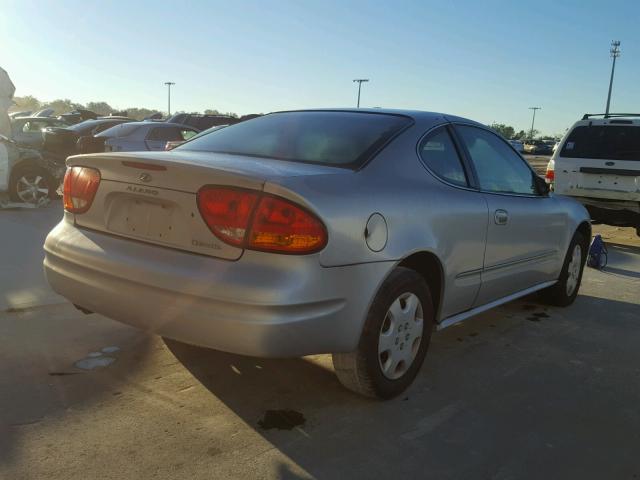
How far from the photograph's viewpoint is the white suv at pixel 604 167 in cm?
837

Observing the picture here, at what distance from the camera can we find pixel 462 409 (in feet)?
10.4

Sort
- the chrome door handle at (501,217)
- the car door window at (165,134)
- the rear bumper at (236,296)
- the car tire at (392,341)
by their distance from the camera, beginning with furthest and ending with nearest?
the car door window at (165,134) < the chrome door handle at (501,217) < the car tire at (392,341) < the rear bumper at (236,296)

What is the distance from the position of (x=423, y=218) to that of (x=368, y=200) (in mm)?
458

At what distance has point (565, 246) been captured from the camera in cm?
507

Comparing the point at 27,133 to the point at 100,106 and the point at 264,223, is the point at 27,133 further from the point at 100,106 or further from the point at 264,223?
the point at 100,106

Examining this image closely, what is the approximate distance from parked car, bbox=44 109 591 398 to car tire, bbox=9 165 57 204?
671 centimetres

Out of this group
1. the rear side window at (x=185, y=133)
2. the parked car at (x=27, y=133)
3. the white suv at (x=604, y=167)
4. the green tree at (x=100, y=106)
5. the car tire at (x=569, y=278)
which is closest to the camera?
the car tire at (x=569, y=278)

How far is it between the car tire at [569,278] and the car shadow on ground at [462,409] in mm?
843

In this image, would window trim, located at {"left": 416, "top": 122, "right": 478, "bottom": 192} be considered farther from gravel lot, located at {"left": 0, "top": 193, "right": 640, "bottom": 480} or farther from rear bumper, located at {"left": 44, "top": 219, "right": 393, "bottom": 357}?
gravel lot, located at {"left": 0, "top": 193, "right": 640, "bottom": 480}

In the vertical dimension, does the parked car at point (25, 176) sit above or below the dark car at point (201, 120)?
below

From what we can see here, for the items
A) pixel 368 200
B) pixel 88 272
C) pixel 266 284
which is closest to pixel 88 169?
pixel 88 272

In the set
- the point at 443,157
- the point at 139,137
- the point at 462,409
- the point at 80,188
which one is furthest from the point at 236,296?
the point at 139,137

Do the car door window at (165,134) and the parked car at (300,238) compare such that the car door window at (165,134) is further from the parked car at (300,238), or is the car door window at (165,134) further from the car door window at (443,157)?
the car door window at (443,157)

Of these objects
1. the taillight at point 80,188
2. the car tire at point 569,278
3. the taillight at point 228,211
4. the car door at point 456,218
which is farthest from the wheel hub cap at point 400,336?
the car tire at point 569,278
